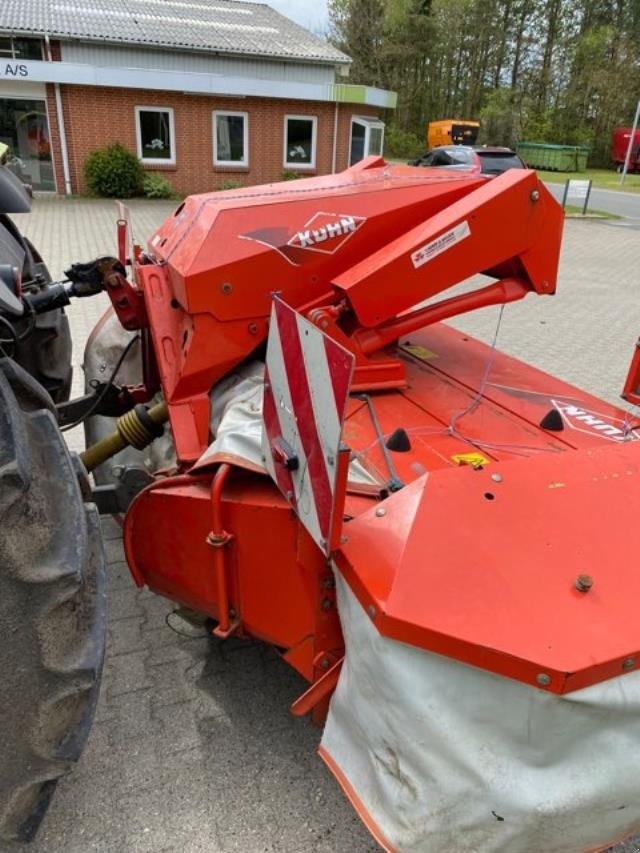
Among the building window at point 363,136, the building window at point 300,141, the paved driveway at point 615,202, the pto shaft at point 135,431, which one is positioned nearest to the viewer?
the pto shaft at point 135,431

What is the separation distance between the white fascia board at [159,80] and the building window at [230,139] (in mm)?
709

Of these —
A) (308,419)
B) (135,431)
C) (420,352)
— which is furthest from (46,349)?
(308,419)

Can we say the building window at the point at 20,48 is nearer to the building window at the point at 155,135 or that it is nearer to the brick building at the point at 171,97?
the brick building at the point at 171,97

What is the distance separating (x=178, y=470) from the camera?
2168 mm

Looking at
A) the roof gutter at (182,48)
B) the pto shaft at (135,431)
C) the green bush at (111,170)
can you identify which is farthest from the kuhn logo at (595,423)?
the roof gutter at (182,48)

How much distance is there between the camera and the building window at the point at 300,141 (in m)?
16.8

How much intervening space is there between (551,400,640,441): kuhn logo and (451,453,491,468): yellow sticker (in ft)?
1.36

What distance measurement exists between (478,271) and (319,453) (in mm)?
1286

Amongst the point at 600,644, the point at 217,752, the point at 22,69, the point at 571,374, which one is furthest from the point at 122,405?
the point at 22,69

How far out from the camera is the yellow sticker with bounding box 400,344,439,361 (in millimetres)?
2719

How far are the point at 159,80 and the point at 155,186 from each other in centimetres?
225

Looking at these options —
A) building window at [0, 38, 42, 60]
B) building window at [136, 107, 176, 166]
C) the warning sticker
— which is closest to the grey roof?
building window at [0, 38, 42, 60]

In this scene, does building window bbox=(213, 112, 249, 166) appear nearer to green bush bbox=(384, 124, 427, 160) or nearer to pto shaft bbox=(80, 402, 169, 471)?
pto shaft bbox=(80, 402, 169, 471)

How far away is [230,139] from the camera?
653 inches
